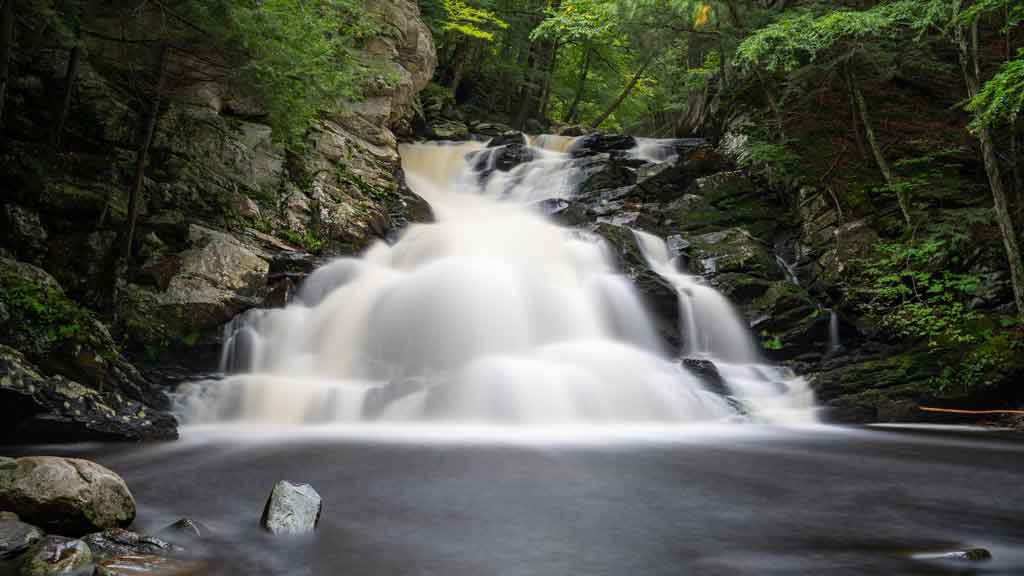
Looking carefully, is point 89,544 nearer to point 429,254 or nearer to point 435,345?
point 435,345

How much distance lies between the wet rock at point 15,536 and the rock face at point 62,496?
0.07 m

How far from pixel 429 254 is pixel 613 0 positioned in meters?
5.95

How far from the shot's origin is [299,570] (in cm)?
306

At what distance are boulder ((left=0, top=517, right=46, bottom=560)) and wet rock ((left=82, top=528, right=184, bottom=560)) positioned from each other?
21 cm

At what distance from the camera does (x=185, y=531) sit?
11.2ft

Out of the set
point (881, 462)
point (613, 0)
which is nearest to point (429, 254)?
point (613, 0)

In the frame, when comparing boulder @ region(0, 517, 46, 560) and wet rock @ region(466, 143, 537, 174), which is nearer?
boulder @ region(0, 517, 46, 560)

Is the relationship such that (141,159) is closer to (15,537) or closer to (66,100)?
(66,100)

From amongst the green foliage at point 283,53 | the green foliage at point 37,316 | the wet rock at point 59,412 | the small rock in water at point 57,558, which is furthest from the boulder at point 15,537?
the green foliage at point 283,53

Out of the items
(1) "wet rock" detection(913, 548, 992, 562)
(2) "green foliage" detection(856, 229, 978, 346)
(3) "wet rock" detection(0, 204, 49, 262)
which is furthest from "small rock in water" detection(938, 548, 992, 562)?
(3) "wet rock" detection(0, 204, 49, 262)

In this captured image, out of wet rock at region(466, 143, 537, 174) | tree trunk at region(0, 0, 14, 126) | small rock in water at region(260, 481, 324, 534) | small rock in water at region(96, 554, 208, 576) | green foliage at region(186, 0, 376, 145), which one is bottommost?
small rock in water at region(96, 554, 208, 576)

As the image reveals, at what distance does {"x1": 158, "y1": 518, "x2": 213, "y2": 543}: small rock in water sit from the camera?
334cm

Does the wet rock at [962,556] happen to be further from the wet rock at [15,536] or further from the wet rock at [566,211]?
the wet rock at [566,211]

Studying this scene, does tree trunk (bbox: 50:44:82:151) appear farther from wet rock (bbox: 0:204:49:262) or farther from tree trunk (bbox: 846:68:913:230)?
tree trunk (bbox: 846:68:913:230)
